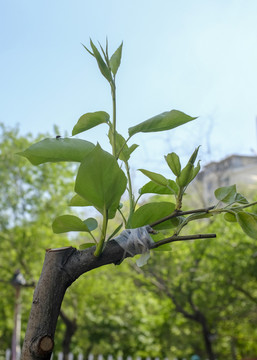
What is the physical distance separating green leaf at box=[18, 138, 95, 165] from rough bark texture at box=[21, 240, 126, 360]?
14 centimetres

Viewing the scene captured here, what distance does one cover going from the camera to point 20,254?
7.38 meters

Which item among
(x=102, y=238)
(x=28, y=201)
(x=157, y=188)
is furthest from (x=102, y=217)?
(x=28, y=201)

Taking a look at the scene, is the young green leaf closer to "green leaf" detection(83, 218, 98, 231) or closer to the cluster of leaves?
the cluster of leaves

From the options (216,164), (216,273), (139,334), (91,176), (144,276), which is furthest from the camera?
(216,164)

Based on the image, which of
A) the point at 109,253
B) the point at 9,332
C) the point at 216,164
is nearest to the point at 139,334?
the point at 9,332

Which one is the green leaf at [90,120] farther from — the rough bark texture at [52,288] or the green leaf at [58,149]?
the rough bark texture at [52,288]

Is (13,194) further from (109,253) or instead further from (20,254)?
(109,253)

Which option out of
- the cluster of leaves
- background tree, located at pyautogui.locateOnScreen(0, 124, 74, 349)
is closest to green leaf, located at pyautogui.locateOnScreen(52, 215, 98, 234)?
the cluster of leaves

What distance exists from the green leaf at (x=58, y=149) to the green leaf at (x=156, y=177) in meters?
0.09

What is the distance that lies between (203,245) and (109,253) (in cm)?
634

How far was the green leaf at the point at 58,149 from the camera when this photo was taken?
63 centimetres

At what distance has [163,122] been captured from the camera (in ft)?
2.11

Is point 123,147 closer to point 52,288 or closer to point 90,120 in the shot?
point 90,120

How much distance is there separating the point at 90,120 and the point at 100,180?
0.13m
